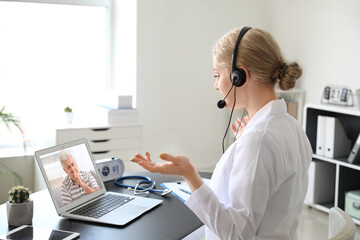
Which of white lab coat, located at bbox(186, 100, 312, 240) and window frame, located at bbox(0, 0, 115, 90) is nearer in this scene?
white lab coat, located at bbox(186, 100, 312, 240)

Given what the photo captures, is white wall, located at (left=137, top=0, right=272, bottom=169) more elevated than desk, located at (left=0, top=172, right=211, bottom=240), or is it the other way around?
white wall, located at (left=137, top=0, right=272, bottom=169)

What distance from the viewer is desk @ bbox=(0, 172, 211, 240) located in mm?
1603

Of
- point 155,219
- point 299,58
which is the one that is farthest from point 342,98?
point 155,219

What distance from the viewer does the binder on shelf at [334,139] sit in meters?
3.77

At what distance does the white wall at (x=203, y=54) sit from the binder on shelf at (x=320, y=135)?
41 centimetres

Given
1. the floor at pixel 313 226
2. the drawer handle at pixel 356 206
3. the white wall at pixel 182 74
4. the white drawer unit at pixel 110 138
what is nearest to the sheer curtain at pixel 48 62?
the white drawer unit at pixel 110 138

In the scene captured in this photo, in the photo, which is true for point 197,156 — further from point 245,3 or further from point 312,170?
point 245,3

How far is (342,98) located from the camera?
150 inches

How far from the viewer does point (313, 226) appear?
11.8 feet

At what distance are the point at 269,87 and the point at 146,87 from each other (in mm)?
2879

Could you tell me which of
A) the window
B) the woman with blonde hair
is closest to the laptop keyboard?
the woman with blonde hair

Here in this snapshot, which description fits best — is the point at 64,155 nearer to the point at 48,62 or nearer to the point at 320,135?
the point at 48,62

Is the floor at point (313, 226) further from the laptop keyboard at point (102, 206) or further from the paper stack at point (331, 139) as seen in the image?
the laptop keyboard at point (102, 206)

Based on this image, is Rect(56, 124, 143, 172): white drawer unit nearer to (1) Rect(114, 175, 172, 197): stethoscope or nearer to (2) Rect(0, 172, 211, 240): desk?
(1) Rect(114, 175, 172, 197): stethoscope
